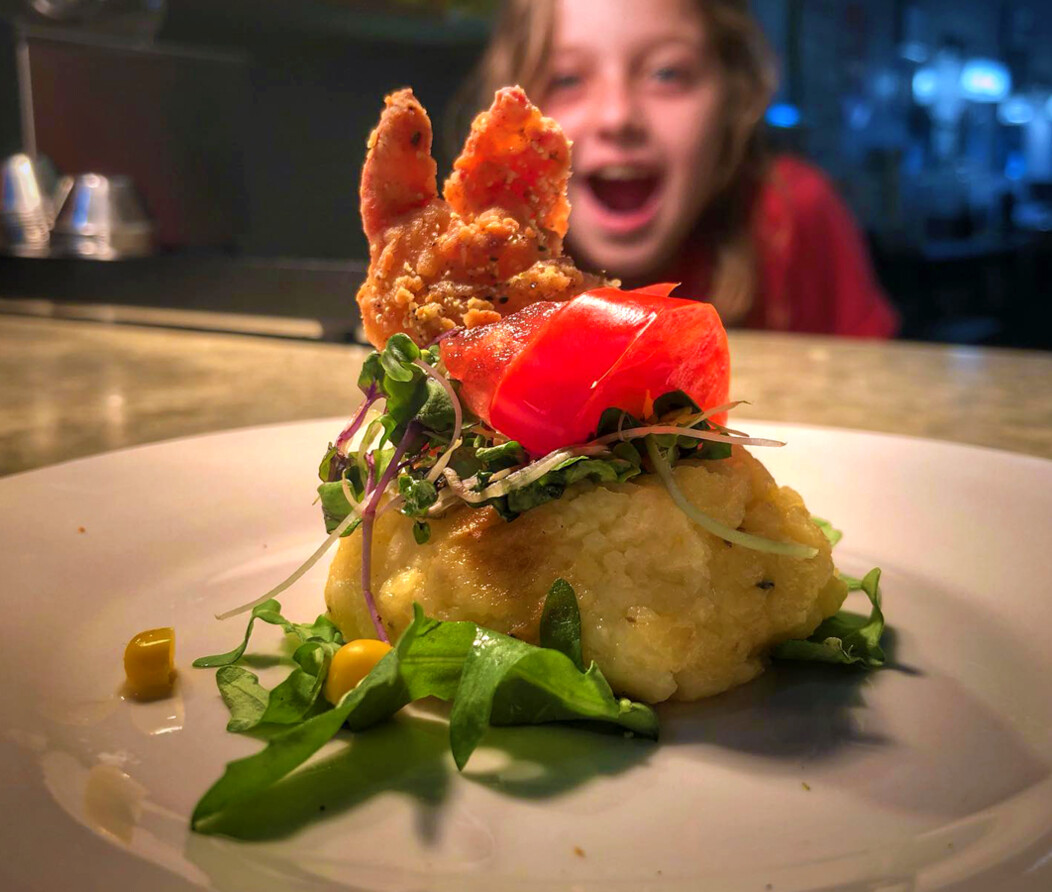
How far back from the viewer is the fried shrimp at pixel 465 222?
152 cm

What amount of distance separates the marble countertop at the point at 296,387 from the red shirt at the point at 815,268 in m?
2.61

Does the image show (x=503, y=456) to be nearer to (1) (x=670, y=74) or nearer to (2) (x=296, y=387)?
(2) (x=296, y=387)

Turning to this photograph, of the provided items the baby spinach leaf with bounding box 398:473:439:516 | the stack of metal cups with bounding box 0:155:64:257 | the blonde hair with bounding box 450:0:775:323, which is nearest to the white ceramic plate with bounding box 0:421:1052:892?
the baby spinach leaf with bounding box 398:473:439:516

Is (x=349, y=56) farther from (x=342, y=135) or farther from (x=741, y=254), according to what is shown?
(x=741, y=254)

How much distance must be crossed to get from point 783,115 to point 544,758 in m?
6.82

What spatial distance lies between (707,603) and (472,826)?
490 millimetres

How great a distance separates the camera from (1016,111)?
23.2ft

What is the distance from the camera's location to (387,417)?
58.7 inches

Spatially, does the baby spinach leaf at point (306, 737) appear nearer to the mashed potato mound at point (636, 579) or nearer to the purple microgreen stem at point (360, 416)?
the mashed potato mound at point (636, 579)

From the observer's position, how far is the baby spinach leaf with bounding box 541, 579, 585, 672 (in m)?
1.25

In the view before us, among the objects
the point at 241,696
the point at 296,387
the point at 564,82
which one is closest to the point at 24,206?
the point at 564,82

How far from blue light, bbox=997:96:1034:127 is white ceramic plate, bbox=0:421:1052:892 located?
6351 mm

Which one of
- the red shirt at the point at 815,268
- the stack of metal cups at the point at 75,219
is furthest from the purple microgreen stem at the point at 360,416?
the red shirt at the point at 815,268

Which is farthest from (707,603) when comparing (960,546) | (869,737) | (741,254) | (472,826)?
(741,254)
